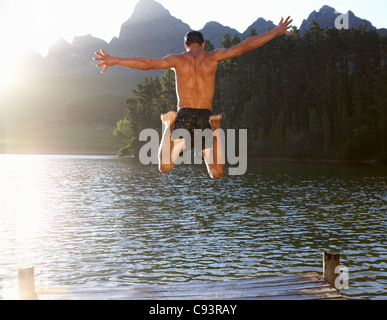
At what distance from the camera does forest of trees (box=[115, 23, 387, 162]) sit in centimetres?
9438

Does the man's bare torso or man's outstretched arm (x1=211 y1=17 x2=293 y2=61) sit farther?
the man's bare torso

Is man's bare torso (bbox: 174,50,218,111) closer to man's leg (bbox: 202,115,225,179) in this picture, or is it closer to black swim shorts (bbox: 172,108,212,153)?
black swim shorts (bbox: 172,108,212,153)

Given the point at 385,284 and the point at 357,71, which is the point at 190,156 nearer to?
the point at 357,71

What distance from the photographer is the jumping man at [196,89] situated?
10.5m

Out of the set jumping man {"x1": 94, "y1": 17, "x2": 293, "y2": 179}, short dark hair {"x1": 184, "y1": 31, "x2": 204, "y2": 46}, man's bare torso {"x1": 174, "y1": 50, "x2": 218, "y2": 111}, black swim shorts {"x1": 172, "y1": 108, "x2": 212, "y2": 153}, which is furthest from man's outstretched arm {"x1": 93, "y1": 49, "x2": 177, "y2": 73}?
black swim shorts {"x1": 172, "y1": 108, "x2": 212, "y2": 153}

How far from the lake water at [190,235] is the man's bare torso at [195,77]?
6083mm

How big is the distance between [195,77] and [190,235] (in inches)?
653

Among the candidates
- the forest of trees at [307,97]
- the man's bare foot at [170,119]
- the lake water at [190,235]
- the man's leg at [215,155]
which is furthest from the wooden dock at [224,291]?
the forest of trees at [307,97]

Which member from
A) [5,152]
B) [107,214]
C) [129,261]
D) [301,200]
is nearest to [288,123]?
[301,200]

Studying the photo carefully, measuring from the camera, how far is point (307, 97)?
352 feet

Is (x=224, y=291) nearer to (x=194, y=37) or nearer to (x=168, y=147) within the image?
(x=168, y=147)

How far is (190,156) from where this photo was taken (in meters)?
117
